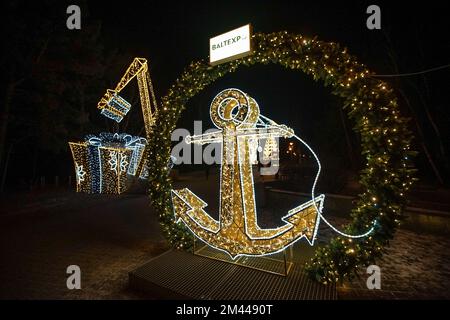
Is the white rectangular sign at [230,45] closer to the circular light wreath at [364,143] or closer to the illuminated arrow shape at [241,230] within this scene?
the circular light wreath at [364,143]

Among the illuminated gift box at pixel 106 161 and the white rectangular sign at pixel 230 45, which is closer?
the white rectangular sign at pixel 230 45

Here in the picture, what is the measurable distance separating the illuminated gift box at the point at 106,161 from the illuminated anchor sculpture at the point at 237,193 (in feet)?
30.9

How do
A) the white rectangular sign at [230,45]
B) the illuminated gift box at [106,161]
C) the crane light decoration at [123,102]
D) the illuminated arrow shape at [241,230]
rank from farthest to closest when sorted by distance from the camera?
1. the crane light decoration at [123,102]
2. the illuminated gift box at [106,161]
3. the white rectangular sign at [230,45]
4. the illuminated arrow shape at [241,230]

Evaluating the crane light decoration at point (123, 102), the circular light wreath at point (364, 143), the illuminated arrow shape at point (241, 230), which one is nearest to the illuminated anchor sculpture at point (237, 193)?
the illuminated arrow shape at point (241, 230)

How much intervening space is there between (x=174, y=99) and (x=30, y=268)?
14.3 ft

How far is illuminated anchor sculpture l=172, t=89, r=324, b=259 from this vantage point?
4207 mm

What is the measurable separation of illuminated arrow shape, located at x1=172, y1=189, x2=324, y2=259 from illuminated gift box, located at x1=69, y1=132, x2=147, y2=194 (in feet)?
30.0

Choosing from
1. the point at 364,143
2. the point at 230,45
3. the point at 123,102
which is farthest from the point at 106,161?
the point at 364,143

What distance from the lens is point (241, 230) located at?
14.5 ft

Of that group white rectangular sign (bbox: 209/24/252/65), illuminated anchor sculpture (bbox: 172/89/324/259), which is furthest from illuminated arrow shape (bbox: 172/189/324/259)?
white rectangular sign (bbox: 209/24/252/65)

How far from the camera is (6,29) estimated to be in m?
10.9

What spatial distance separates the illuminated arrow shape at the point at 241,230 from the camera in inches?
147

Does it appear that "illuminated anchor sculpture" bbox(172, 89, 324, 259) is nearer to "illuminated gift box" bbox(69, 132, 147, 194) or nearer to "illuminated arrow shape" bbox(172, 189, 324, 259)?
"illuminated arrow shape" bbox(172, 189, 324, 259)

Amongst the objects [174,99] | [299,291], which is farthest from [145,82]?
[299,291]
